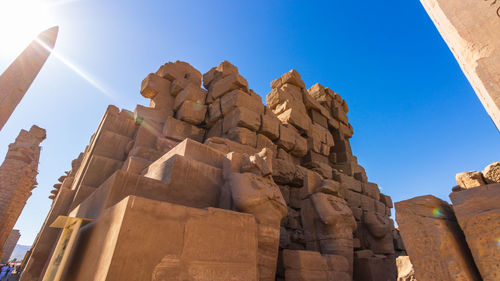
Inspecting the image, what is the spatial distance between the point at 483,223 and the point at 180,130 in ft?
19.1

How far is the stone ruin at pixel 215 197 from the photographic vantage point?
209 cm

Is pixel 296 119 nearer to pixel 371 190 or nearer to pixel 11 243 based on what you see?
pixel 371 190

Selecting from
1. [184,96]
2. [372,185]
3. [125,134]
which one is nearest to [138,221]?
[125,134]

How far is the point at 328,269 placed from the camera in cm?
362

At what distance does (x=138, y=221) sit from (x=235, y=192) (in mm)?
1401

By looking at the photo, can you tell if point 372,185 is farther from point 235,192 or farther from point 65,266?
point 65,266

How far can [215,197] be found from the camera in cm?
339

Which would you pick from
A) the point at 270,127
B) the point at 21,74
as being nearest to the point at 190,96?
the point at 270,127

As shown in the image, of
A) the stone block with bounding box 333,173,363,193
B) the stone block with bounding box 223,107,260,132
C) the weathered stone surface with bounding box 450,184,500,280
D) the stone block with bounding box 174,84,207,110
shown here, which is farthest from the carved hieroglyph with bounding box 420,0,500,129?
the stone block with bounding box 174,84,207,110

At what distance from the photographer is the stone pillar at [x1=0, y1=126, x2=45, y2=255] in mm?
10312

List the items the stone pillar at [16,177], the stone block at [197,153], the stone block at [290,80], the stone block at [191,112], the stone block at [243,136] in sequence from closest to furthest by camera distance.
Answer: the stone block at [197,153] → the stone block at [243,136] → the stone block at [191,112] → the stone block at [290,80] → the stone pillar at [16,177]

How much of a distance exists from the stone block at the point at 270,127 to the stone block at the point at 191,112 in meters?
1.76

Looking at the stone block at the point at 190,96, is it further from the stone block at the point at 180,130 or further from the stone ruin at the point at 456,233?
the stone ruin at the point at 456,233

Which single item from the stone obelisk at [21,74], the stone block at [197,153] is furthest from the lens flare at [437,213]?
the stone obelisk at [21,74]
